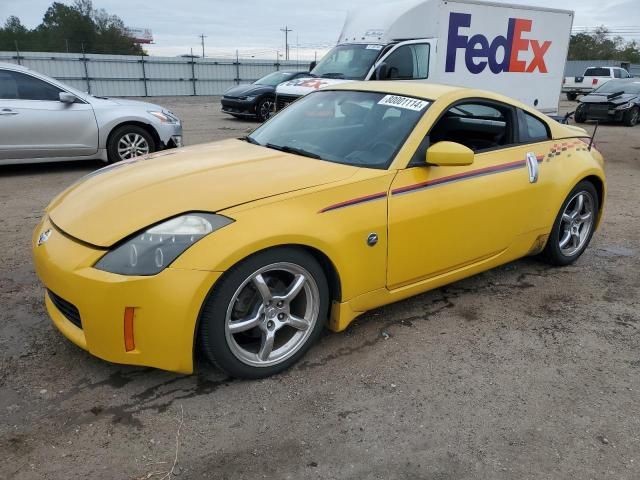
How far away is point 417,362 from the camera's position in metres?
3.02

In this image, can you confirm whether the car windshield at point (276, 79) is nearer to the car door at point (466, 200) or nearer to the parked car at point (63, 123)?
the parked car at point (63, 123)

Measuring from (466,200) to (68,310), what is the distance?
2385 mm

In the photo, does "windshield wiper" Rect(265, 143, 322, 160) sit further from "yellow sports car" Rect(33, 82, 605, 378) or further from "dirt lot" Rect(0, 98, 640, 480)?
"dirt lot" Rect(0, 98, 640, 480)

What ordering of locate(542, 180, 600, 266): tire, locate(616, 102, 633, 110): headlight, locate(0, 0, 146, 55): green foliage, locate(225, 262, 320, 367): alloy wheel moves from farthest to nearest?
locate(0, 0, 146, 55): green foliage, locate(616, 102, 633, 110): headlight, locate(542, 180, 600, 266): tire, locate(225, 262, 320, 367): alloy wheel

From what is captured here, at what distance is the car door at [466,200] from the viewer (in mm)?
3139

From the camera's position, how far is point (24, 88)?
7.25m

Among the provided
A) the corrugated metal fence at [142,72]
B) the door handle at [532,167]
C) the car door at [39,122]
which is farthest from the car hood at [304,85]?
the corrugated metal fence at [142,72]

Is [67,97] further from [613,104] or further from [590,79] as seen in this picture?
[590,79]

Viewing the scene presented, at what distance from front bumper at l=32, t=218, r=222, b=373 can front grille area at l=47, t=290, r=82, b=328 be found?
0.04m

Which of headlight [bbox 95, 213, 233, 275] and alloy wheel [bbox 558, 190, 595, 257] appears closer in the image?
headlight [bbox 95, 213, 233, 275]

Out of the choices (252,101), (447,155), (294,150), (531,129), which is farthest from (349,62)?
(447,155)

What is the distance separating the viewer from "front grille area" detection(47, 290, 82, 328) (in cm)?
260

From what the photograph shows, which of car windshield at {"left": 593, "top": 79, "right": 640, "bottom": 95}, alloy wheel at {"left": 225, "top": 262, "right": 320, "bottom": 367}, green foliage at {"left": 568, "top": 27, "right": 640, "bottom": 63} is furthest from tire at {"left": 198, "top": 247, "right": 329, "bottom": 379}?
green foliage at {"left": 568, "top": 27, "right": 640, "bottom": 63}

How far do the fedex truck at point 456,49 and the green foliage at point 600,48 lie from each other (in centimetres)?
5817
